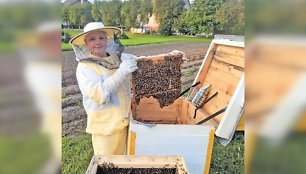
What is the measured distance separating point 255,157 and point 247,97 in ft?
0.89

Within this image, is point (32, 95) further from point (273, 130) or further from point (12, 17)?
point (273, 130)

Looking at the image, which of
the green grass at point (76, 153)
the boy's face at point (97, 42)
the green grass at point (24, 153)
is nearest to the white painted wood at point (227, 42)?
the boy's face at point (97, 42)

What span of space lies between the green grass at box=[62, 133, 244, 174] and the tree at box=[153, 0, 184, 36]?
0.61 metres

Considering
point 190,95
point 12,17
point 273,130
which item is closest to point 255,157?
point 273,130

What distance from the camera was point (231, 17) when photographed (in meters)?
2.10

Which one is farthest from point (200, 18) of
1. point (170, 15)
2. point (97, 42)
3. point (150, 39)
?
point (97, 42)

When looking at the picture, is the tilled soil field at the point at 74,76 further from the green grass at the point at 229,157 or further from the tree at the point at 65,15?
the green grass at the point at 229,157

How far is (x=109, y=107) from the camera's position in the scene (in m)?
2.20

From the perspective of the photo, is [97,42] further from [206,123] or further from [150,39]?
[206,123]

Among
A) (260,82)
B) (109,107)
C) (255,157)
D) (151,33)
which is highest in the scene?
(151,33)

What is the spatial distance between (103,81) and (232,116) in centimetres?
65

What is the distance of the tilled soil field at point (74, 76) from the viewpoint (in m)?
2.10

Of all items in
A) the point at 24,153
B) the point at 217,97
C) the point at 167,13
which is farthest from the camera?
the point at 217,97

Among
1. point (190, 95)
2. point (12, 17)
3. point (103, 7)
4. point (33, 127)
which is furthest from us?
point (190, 95)
